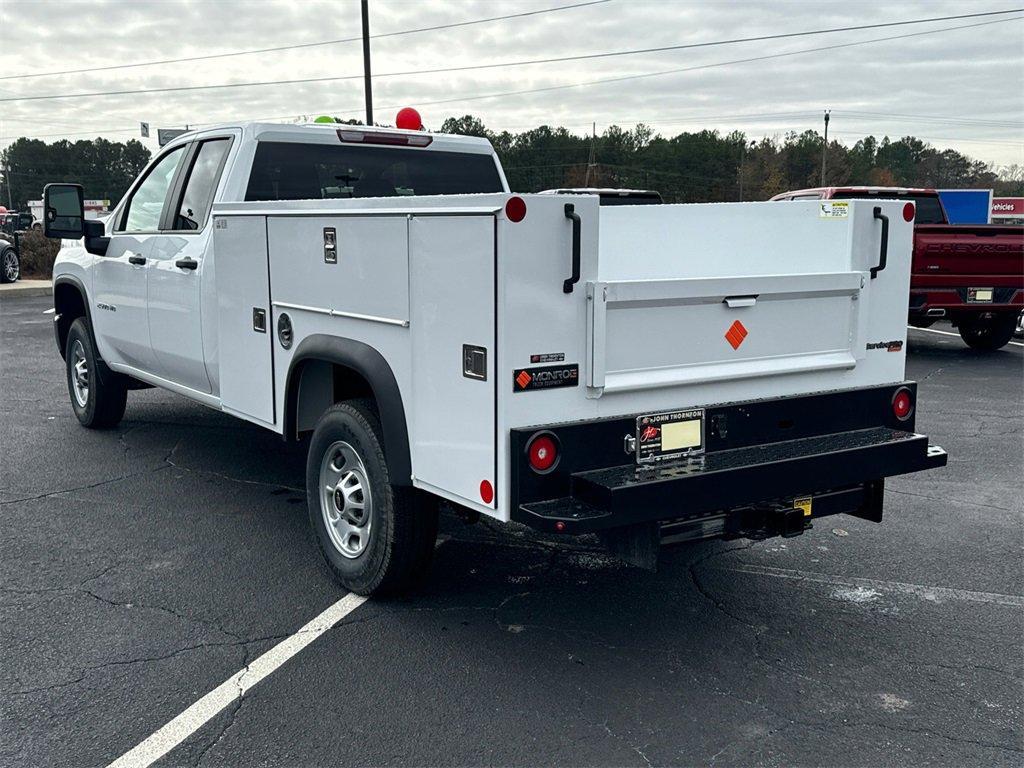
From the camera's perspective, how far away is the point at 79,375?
7957 millimetres

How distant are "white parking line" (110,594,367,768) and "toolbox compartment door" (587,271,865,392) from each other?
64.9 inches

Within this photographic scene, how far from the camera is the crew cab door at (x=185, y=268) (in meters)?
5.68

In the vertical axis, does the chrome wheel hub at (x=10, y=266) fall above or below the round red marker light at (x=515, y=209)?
below

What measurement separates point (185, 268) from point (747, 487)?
3.61m

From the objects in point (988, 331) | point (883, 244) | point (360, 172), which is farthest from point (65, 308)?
point (988, 331)

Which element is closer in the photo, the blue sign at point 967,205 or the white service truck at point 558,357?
the white service truck at point 558,357

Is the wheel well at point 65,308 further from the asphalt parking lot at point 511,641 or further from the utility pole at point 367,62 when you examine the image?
the utility pole at point 367,62

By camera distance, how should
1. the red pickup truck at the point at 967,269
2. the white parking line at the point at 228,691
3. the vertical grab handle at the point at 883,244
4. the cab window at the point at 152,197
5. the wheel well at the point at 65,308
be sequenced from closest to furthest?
1. the white parking line at the point at 228,691
2. the vertical grab handle at the point at 883,244
3. the cab window at the point at 152,197
4. the wheel well at the point at 65,308
5. the red pickup truck at the point at 967,269

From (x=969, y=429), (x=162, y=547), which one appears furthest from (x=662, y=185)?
(x=162, y=547)

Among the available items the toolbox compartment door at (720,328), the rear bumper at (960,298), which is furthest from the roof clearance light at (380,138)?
the rear bumper at (960,298)

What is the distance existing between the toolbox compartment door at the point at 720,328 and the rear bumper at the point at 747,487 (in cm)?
33

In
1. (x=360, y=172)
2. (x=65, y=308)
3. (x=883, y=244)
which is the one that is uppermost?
(x=360, y=172)

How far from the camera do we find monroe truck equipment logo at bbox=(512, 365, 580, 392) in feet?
11.4

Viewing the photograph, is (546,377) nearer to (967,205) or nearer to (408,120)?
(408,120)
